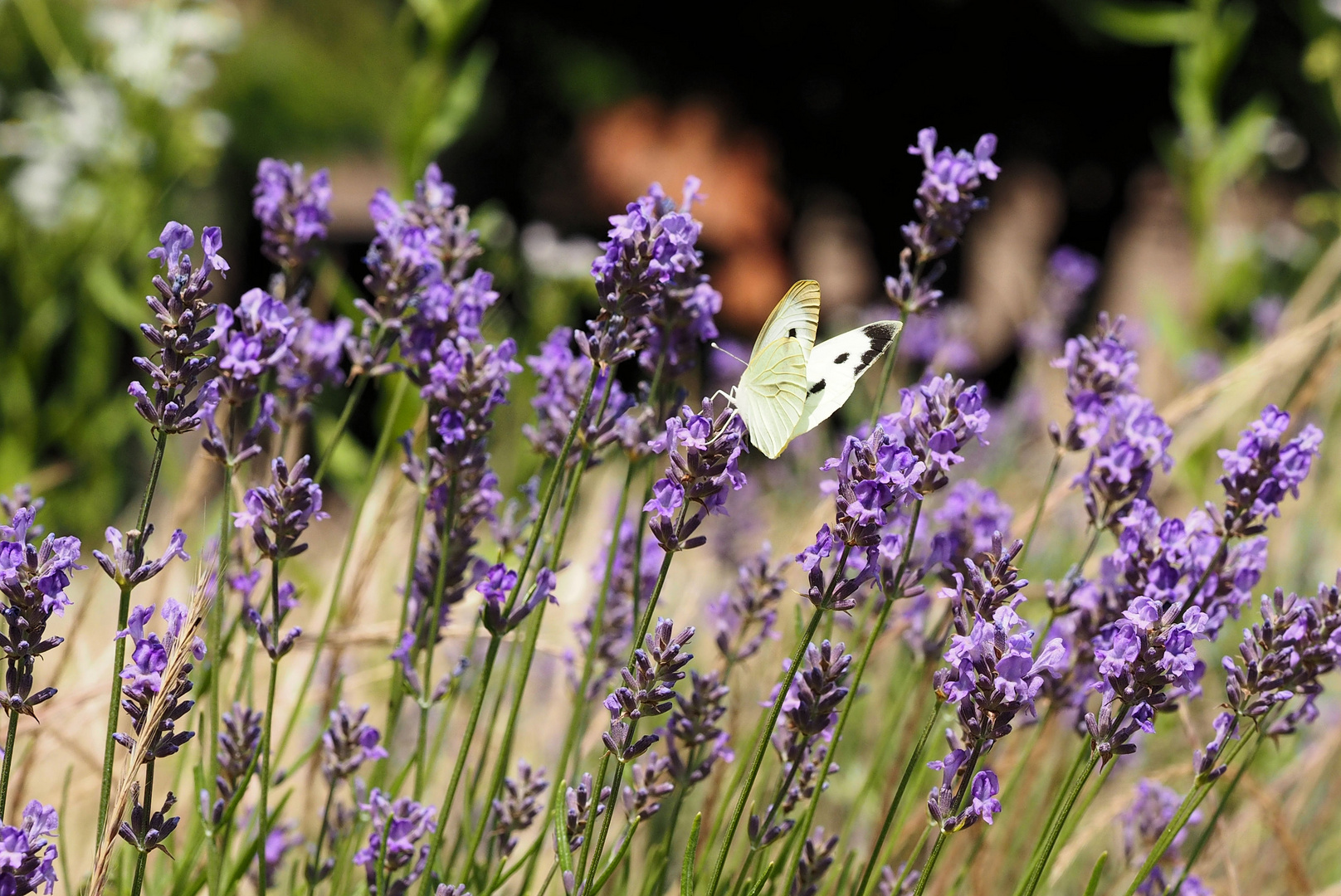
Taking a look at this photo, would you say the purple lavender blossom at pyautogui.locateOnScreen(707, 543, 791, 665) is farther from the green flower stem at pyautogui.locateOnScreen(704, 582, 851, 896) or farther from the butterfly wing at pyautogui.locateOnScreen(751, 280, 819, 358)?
the green flower stem at pyautogui.locateOnScreen(704, 582, 851, 896)

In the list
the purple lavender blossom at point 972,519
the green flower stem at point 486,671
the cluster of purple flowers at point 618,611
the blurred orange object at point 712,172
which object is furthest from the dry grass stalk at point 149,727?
the blurred orange object at point 712,172

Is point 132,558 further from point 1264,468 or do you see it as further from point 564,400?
point 1264,468

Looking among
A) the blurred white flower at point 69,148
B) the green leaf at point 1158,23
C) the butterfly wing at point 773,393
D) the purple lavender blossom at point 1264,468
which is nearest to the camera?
the purple lavender blossom at point 1264,468

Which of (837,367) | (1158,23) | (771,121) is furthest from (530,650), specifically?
(771,121)

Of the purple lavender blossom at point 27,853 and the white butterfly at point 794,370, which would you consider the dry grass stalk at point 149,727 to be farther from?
the white butterfly at point 794,370

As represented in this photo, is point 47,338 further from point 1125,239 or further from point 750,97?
point 1125,239

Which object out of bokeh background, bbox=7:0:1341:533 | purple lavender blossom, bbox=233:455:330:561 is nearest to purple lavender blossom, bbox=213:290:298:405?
purple lavender blossom, bbox=233:455:330:561

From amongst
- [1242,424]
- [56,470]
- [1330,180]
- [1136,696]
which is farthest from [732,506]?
[1330,180]
